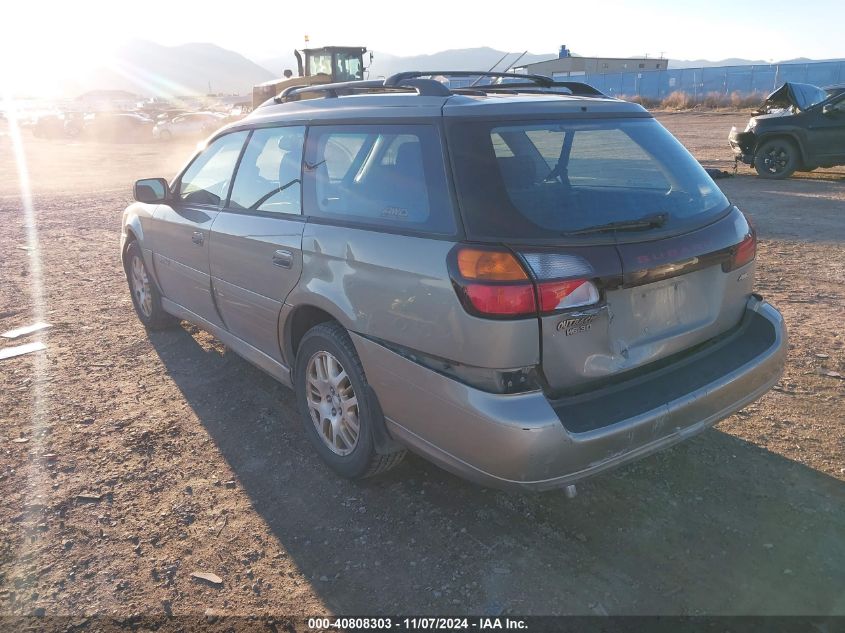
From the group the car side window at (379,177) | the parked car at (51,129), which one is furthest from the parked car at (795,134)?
the parked car at (51,129)

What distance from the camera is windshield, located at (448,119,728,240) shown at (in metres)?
2.48

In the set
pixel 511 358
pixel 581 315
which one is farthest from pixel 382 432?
pixel 581 315

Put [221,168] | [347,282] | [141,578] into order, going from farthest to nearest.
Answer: [221,168], [347,282], [141,578]

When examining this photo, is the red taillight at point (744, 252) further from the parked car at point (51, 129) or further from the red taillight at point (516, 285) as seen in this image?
the parked car at point (51, 129)

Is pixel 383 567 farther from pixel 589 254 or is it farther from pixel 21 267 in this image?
pixel 21 267

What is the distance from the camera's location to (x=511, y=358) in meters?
2.35

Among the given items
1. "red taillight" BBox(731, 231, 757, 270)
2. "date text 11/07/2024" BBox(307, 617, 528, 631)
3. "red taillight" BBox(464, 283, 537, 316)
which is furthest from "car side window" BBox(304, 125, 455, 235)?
"date text 11/07/2024" BBox(307, 617, 528, 631)

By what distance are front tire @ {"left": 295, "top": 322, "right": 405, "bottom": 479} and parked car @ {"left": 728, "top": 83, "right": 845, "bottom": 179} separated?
40.1 ft

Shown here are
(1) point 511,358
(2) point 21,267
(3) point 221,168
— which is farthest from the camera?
(2) point 21,267

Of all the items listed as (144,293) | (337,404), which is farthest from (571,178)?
(144,293)

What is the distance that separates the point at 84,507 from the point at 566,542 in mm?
2273

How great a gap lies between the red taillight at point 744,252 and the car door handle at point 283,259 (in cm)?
207

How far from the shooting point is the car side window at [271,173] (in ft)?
11.3

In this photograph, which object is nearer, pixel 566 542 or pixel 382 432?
pixel 566 542
